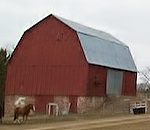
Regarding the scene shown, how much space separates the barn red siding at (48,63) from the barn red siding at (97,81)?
1.07 meters

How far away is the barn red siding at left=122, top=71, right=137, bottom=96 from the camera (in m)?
66.9

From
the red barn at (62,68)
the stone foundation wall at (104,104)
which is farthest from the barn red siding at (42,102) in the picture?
the stone foundation wall at (104,104)

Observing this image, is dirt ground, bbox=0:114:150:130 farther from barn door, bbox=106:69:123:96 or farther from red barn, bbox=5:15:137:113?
barn door, bbox=106:69:123:96

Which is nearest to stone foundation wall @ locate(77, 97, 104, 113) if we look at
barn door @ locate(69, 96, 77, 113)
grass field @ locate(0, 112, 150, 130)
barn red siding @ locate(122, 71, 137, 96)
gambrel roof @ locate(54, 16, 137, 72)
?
barn door @ locate(69, 96, 77, 113)

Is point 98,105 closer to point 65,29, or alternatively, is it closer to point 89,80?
point 89,80

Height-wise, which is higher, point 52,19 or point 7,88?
point 52,19

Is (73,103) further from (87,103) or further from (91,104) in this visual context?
(91,104)

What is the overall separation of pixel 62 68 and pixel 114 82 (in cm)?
808

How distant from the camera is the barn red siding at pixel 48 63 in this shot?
58562 mm

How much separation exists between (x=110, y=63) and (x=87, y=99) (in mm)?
6877

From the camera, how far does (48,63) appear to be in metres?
60.6

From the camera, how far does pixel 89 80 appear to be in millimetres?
58281

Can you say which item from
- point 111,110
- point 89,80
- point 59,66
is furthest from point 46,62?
point 111,110

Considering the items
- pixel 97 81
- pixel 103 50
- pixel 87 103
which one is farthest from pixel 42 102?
pixel 103 50
